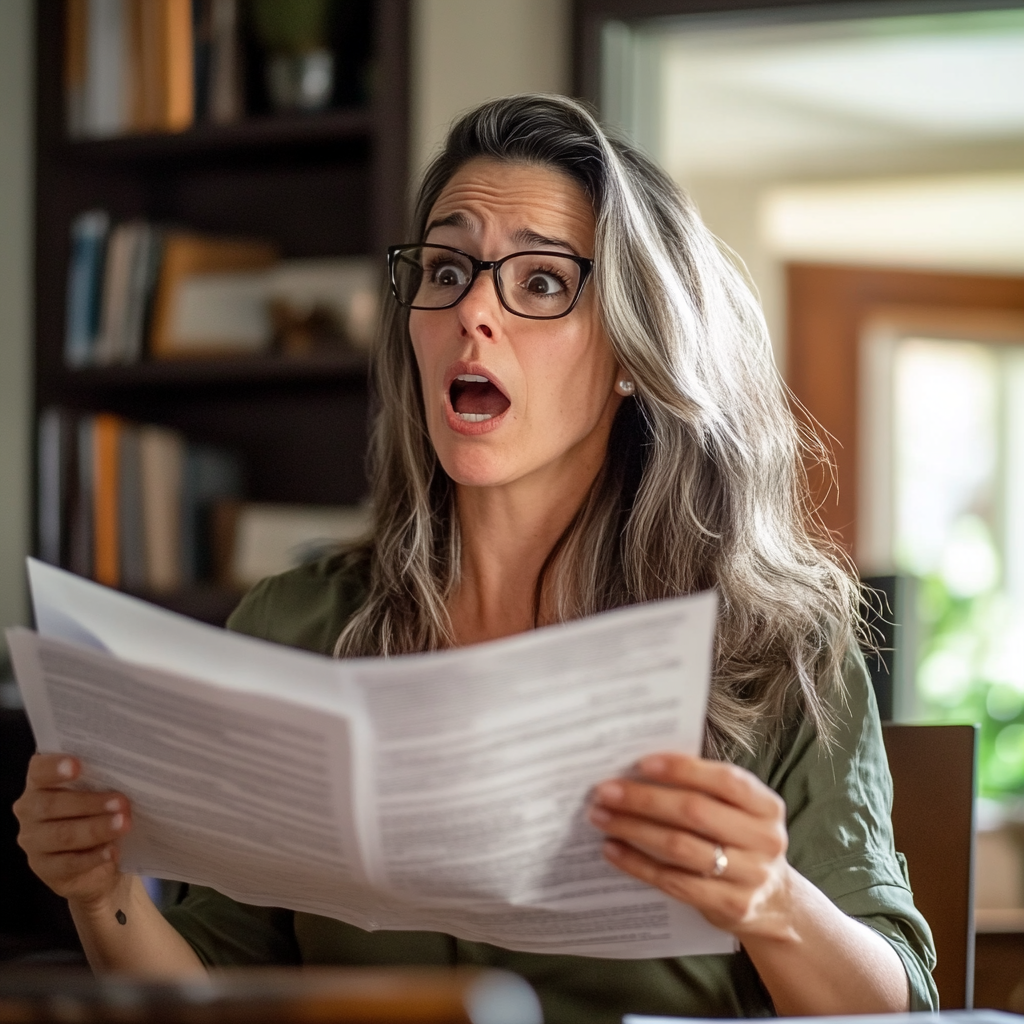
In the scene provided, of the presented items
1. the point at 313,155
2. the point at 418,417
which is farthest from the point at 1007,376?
the point at 418,417

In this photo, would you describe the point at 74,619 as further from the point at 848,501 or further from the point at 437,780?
the point at 848,501

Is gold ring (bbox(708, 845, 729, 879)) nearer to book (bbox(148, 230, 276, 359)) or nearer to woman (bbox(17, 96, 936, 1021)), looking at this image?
woman (bbox(17, 96, 936, 1021))

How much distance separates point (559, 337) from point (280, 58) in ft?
4.92

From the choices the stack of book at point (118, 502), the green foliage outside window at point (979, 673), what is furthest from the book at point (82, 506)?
the green foliage outside window at point (979, 673)

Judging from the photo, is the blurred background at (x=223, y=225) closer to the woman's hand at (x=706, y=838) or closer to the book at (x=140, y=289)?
the book at (x=140, y=289)

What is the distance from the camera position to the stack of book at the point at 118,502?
2391 millimetres

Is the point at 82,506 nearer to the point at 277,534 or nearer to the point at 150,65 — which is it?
the point at 277,534

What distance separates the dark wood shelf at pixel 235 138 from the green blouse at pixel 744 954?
5.29 feet

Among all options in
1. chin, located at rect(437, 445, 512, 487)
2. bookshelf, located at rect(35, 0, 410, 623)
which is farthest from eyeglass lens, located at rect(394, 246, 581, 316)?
bookshelf, located at rect(35, 0, 410, 623)

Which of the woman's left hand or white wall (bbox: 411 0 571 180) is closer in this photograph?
the woman's left hand

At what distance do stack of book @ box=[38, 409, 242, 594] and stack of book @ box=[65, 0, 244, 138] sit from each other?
1.99 feet

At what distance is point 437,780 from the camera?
2.43ft

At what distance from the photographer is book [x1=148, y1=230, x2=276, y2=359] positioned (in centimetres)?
243

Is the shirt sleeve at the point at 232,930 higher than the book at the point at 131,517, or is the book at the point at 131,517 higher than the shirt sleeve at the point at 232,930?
the book at the point at 131,517
